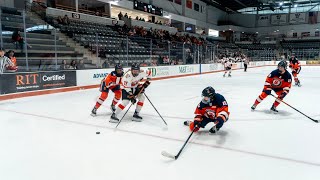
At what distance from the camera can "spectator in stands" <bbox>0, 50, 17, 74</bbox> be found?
7177 mm

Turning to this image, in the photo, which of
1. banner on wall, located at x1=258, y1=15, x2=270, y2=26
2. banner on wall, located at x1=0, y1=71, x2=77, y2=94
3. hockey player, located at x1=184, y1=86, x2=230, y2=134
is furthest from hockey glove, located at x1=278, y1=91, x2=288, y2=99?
banner on wall, located at x1=258, y1=15, x2=270, y2=26

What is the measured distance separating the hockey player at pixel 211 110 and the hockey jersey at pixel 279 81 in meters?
2.00

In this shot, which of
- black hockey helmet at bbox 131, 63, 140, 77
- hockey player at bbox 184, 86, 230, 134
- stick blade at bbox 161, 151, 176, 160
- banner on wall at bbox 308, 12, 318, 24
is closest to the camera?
stick blade at bbox 161, 151, 176, 160

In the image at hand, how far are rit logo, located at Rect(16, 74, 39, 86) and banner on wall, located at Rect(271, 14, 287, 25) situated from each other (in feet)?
132

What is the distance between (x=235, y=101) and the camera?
665cm

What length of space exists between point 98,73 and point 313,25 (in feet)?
126

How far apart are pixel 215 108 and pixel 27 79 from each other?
20.4ft

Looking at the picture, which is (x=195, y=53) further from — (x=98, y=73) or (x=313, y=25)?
(x=313, y=25)

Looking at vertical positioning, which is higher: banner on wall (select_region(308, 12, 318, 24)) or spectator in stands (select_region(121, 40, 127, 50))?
banner on wall (select_region(308, 12, 318, 24))

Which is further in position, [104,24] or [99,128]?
[104,24]

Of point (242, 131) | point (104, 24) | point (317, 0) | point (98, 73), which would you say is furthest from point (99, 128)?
point (317, 0)

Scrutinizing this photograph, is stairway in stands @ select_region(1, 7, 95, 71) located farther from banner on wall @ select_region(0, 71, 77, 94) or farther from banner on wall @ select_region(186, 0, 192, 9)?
banner on wall @ select_region(186, 0, 192, 9)

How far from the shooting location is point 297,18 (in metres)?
38.9

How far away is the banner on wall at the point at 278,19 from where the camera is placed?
39.6 meters
